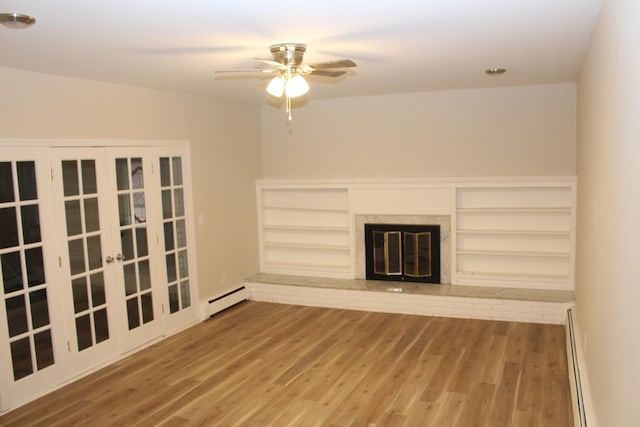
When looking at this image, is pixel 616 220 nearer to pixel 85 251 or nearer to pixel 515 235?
pixel 515 235

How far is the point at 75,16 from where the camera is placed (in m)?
2.71

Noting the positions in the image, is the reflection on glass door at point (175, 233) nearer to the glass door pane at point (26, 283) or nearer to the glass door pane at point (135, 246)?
the glass door pane at point (135, 246)

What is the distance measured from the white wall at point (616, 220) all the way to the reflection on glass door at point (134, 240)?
390 cm

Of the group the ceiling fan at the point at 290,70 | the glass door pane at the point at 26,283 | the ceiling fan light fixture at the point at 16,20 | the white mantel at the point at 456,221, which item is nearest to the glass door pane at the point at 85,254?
the glass door pane at the point at 26,283

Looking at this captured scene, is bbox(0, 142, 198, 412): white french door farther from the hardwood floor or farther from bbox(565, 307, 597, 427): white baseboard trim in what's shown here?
bbox(565, 307, 597, 427): white baseboard trim

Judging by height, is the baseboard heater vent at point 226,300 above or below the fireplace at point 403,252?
below

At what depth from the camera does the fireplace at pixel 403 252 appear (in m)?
6.29

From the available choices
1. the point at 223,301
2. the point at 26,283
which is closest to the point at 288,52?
the point at 26,283

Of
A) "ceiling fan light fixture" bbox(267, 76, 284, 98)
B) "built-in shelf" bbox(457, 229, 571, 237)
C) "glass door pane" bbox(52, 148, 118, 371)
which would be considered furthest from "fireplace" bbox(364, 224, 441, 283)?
"ceiling fan light fixture" bbox(267, 76, 284, 98)

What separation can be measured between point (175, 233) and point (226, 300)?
1.17 metres

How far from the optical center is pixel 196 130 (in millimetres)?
5844

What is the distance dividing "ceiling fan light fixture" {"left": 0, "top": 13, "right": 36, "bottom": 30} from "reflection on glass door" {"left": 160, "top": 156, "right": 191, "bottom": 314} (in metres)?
2.68

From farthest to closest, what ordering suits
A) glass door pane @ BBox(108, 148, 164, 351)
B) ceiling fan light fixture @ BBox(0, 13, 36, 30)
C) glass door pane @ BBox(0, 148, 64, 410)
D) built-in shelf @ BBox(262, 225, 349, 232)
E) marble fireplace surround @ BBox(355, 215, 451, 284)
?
1. built-in shelf @ BBox(262, 225, 349, 232)
2. marble fireplace surround @ BBox(355, 215, 451, 284)
3. glass door pane @ BBox(108, 148, 164, 351)
4. glass door pane @ BBox(0, 148, 64, 410)
5. ceiling fan light fixture @ BBox(0, 13, 36, 30)

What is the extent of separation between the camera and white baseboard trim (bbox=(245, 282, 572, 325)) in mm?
5520
